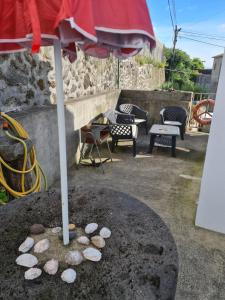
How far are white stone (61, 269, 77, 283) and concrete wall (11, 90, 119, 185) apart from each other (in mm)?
1829

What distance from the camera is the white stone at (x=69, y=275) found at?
87cm

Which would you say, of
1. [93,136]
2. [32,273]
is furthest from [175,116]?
[32,273]

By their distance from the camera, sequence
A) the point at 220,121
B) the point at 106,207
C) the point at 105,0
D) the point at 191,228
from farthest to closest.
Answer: the point at 191,228, the point at 220,121, the point at 106,207, the point at 105,0

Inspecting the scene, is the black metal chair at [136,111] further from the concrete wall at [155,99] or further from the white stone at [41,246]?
the white stone at [41,246]

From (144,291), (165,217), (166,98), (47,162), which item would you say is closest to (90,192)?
(144,291)

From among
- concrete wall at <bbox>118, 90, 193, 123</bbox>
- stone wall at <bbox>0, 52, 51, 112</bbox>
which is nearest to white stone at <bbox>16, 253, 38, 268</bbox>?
stone wall at <bbox>0, 52, 51, 112</bbox>

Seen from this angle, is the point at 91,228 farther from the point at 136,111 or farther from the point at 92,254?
the point at 136,111

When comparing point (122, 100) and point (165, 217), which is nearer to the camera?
point (165, 217)

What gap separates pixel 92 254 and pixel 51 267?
0.18 meters

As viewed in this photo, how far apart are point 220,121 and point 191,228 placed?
1.16 meters

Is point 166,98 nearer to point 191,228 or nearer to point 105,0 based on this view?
point 191,228

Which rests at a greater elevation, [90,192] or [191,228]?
[90,192]

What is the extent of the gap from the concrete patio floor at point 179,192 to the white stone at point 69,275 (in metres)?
1.14

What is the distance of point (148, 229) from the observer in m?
1.16
